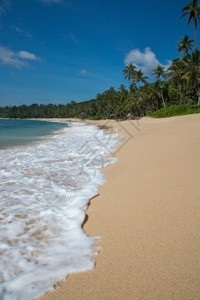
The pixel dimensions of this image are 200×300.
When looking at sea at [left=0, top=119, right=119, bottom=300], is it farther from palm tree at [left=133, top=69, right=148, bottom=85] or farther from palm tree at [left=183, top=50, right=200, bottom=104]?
palm tree at [left=133, top=69, right=148, bottom=85]

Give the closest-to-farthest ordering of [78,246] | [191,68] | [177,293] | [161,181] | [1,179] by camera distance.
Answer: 1. [177,293]
2. [78,246]
3. [161,181]
4. [1,179]
5. [191,68]

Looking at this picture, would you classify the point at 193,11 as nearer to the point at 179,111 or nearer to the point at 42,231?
the point at 179,111

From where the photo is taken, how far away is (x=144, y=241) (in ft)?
7.97

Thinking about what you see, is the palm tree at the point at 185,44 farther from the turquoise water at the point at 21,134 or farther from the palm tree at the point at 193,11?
the turquoise water at the point at 21,134

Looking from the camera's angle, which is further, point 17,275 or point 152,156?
point 152,156

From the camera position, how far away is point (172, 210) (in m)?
3.09

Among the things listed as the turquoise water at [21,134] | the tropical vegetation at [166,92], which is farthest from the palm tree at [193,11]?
the turquoise water at [21,134]

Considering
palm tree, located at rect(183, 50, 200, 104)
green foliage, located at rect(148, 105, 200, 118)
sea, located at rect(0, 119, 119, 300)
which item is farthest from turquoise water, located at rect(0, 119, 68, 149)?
palm tree, located at rect(183, 50, 200, 104)

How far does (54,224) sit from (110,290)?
136cm

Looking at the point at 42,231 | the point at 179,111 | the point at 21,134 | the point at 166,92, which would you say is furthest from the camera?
the point at 166,92

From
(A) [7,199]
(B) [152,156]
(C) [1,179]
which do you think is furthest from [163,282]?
(B) [152,156]

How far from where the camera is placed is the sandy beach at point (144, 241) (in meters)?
1.80

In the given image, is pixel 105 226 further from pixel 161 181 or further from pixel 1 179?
pixel 1 179

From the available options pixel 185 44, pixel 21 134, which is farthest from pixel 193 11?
pixel 21 134
